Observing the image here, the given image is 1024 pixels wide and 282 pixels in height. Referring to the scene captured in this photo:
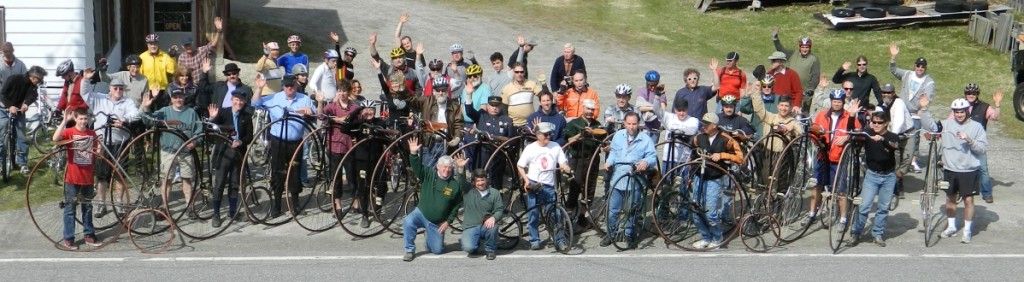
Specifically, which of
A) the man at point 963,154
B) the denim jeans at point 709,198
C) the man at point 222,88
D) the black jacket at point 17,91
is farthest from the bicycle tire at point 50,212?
the man at point 963,154

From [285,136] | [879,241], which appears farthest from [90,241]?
[879,241]

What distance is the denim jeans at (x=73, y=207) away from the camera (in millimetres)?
13648

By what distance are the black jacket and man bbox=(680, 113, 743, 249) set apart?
28.8ft

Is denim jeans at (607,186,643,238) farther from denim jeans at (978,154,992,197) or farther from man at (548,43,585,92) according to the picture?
denim jeans at (978,154,992,197)

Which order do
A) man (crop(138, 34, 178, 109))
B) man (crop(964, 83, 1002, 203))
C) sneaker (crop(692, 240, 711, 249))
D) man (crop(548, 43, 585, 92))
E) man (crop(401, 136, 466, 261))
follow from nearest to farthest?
man (crop(401, 136, 466, 261))
sneaker (crop(692, 240, 711, 249))
man (crop(964, 83, 1002, 203))
man (crop(138, 34, 178, 109))
man (crop(548, 43, 585, 92))

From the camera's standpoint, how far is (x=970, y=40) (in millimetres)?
29312

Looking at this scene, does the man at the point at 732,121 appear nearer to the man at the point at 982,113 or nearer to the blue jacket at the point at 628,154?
the blue jacket at the point at 628,154

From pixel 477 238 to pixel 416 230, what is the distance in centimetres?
67

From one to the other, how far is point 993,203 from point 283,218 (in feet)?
29.9

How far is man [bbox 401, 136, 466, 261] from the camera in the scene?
13586 millimetres

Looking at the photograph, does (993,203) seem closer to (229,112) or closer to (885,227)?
(885,227)

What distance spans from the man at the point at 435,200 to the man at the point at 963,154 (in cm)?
561

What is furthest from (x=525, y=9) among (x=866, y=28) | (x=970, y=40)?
(x=970, y=40)

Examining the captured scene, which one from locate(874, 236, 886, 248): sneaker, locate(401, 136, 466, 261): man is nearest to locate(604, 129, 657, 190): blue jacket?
locate(401, 136, 466, 261): man
